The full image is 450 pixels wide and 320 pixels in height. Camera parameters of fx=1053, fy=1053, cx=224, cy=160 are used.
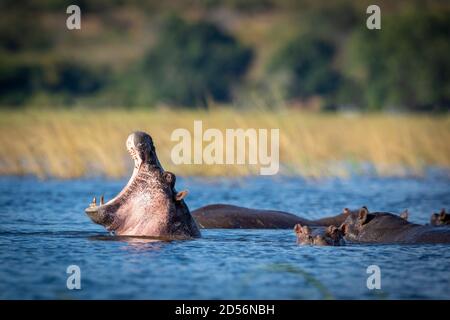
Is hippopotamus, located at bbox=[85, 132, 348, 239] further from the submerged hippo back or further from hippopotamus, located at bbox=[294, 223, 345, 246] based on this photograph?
the submerged hippo back

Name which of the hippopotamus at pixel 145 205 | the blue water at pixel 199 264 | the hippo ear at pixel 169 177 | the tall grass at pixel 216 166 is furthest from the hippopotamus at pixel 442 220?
the tall grass at pixel 216 166

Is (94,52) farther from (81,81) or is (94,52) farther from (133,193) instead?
(133,193)

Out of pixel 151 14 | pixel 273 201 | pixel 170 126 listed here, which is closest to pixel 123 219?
pixel 273 201

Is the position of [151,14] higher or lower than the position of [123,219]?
higher

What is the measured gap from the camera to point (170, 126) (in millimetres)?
28625

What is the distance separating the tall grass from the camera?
22.0 m

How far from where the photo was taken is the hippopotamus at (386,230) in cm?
1245

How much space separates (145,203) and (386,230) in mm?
3028

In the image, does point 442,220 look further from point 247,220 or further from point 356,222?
point 247,220

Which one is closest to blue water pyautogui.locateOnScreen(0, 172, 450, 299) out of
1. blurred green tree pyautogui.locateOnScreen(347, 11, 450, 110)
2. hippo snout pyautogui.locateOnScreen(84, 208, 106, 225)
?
hippo snout pyautogui.locateOnScreen(84, 208, 106, 225)

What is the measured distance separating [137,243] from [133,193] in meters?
0.58

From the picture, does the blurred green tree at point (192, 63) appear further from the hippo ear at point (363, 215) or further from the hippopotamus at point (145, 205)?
the hippopotamus at point (145, 205)

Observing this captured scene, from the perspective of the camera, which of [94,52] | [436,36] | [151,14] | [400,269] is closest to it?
[400,269]

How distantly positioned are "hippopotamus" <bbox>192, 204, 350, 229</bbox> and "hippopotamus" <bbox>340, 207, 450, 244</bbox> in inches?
40.9
